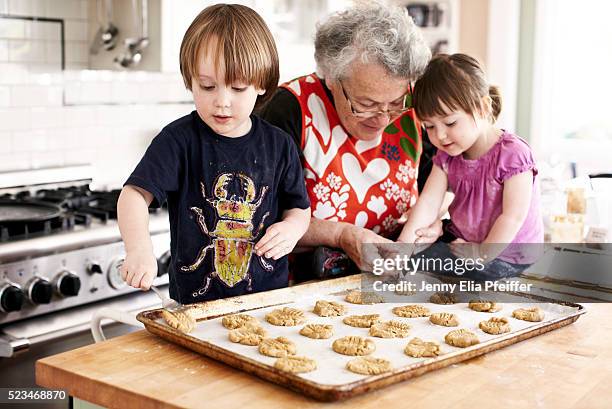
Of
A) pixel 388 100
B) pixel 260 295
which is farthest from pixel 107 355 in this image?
pixel 388 100

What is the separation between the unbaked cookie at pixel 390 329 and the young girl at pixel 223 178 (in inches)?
11.3

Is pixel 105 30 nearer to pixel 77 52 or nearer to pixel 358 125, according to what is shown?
pixel 77 52

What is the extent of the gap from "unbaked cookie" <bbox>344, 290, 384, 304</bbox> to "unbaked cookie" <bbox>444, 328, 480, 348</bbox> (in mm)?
264

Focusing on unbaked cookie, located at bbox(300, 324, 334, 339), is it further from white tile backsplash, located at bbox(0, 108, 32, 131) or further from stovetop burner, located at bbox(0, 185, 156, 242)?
white tile backsplash, located at bbox(0, 108, 32, 131)

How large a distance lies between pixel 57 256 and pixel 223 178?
3.07 feet

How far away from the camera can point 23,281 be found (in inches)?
86.2

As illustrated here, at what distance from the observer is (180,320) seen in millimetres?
1316

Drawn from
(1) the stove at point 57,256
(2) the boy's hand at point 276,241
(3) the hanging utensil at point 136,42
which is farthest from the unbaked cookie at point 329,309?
(3) the hanging utensil at point 136,42

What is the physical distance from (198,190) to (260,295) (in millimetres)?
235

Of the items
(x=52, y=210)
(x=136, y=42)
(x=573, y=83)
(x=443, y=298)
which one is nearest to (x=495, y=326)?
(x=443, y=298)

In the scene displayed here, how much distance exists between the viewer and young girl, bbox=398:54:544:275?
1.71m

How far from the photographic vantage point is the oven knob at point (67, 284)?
2.25m

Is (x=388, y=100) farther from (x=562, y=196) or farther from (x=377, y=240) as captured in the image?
(x=562, y=196)

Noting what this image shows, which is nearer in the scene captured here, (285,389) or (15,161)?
(285,389)
